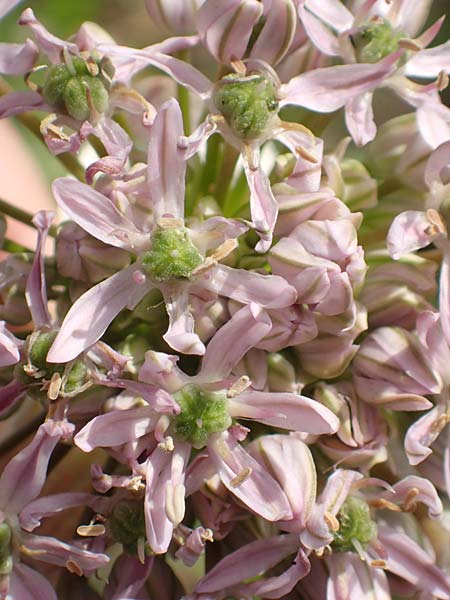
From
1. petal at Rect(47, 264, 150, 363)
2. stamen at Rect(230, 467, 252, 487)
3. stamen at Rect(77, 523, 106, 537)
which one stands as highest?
petal at Rect(47, 264, 150, 363)

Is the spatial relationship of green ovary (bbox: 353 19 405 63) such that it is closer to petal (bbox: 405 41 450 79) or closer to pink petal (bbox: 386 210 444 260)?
petal (bbox: 405 41 450 79)

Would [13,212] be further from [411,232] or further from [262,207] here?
[411,232]

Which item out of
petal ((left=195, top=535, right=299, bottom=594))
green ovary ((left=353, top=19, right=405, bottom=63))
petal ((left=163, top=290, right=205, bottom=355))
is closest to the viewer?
petal ((left=163, top=290, right=205, bottom=355))

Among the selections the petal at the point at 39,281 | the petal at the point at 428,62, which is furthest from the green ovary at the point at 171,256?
the petal at the point at 428,62

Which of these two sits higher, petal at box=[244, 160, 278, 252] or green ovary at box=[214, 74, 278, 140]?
green ovary at box=[214, 74, 278, 140]

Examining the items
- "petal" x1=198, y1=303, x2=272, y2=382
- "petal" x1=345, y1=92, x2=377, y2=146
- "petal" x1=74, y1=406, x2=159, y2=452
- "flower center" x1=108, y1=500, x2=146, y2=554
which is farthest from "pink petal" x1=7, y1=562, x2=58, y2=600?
"petal" x1=345, y1=92, x2=377, y2=146

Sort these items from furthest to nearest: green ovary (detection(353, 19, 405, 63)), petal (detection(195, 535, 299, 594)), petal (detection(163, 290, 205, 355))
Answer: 1. green ovary (detection(353, 19, 405, 63))
2. petal (detection(195, 535, 299, 594))
3. petal (detection(163, 290, 205, 355))

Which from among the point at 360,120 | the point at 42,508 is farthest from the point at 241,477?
the point at 360,120
